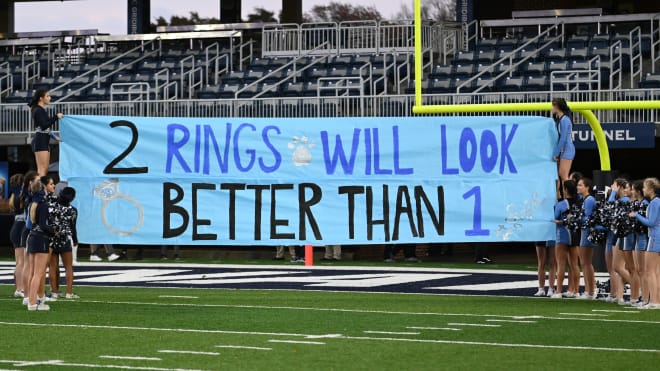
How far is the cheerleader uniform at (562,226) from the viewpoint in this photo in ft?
46.9

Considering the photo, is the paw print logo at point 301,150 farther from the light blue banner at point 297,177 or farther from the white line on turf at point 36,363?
the white line on turf at point 36,363

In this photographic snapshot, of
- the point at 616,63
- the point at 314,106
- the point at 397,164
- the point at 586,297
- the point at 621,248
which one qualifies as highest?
the point at 616,63

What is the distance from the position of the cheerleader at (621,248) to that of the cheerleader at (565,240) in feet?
Result: 1.47

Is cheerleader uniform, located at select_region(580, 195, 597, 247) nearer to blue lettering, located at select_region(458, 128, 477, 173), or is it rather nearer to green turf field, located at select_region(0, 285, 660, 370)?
green turf field, located at select_region(0, 285, 660, 370)

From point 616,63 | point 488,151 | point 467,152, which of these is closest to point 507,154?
point 488,151

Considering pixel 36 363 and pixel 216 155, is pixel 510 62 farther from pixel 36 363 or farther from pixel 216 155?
pixel 36 363

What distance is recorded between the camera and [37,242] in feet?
A: 43.3

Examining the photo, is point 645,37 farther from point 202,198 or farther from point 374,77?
point 202,198

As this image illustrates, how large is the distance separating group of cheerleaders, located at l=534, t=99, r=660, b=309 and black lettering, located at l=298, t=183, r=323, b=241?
2.53 metres

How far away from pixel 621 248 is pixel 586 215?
518mm

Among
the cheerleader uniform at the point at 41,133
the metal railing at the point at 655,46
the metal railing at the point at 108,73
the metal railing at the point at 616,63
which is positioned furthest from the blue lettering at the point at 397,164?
the metal railing at the point at 108,73

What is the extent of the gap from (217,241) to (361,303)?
5.70ft

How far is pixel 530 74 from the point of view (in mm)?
26438

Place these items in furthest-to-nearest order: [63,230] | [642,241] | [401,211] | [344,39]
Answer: [344,39] < [401,211] < [63,230] < [642,241]
